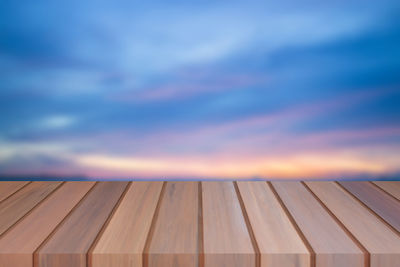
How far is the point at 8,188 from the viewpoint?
155 centimetres

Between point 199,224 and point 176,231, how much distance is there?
9 cm

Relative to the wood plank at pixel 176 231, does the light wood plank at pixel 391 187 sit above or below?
above

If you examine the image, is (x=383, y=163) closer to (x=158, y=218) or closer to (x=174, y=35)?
(x=174, y=35)

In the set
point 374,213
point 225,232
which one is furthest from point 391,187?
point 225,232

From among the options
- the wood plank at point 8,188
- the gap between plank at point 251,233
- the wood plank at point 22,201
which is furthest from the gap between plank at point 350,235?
the wood plank at point 8,188

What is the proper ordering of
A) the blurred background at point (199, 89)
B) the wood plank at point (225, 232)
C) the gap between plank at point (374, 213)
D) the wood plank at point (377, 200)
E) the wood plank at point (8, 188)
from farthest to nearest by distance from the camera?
the blurred background at point (199, 89), the wood plank at point (8, 188), the wood plank at point (377, 200), the gap between plank at point (374, 213), the wood plank at point (225, 232)

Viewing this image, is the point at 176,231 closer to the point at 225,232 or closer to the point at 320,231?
the point at 225,232

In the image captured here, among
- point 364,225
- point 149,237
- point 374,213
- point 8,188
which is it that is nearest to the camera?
point 149,237

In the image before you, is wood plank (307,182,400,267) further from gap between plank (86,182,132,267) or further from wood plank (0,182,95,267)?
wood plank (0,182,95,267)

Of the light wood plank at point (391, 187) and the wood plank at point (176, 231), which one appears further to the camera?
the light wood plank at point (391, 187)

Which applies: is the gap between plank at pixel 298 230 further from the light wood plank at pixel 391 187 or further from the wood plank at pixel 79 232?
the wood plank at pixel 79 232

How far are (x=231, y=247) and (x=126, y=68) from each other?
45.9 inches

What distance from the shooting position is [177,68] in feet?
6.37

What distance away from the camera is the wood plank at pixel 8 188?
1.46m
